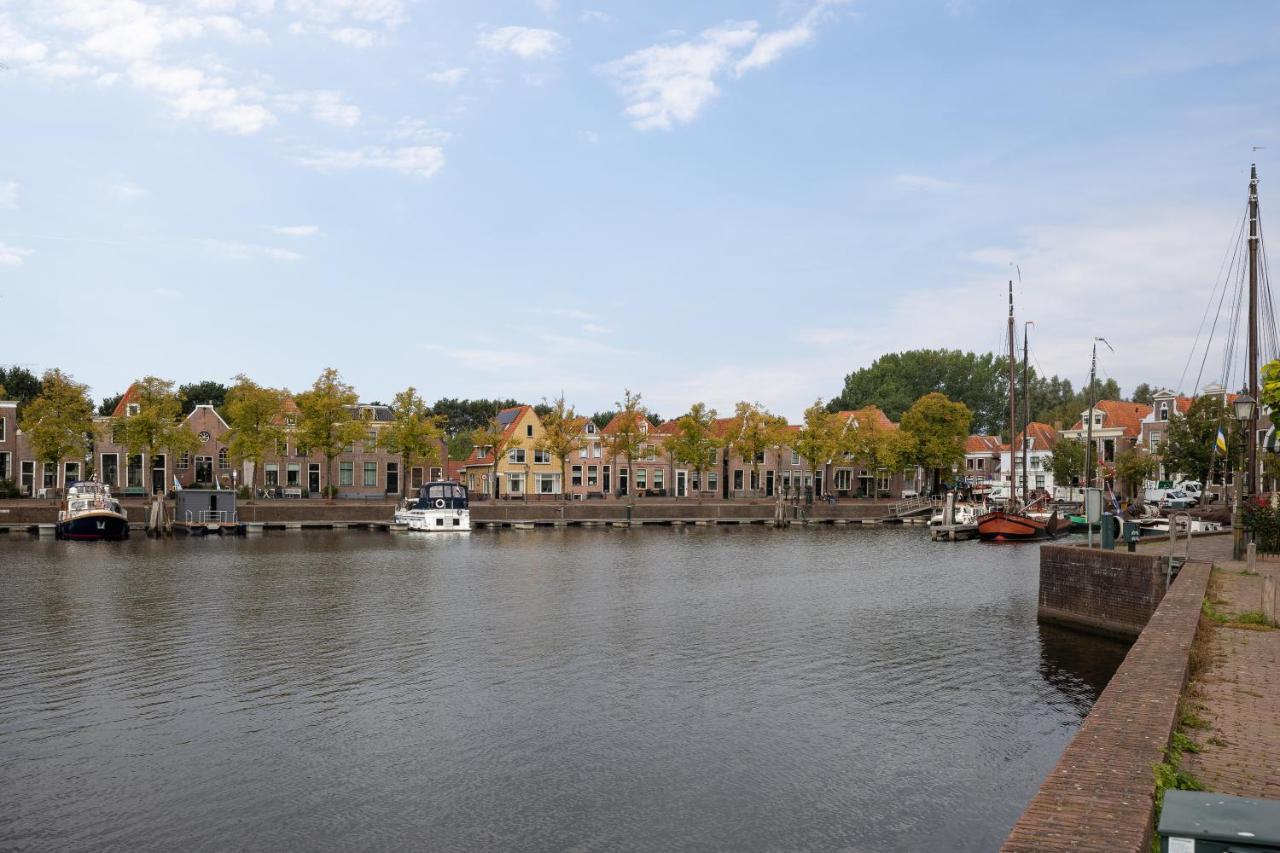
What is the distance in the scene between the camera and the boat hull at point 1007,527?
2368 inches

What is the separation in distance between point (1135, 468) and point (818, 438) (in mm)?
26591

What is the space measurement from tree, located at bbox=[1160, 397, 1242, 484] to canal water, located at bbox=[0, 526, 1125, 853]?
45874mm

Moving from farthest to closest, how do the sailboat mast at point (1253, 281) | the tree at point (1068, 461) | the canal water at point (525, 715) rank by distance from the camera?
the tree at point (1068, 461)
the sailboat mast at point (1253, 281)
the canal water at point (525, 715)

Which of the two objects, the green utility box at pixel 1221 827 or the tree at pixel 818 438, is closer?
the green utility box at pixel 1221 827

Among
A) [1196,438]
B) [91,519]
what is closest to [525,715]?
[91,519]

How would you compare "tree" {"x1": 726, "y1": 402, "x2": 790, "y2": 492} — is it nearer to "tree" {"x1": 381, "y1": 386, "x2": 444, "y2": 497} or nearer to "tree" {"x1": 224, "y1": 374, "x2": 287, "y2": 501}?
"tree" {"x1": 381, "y1": 386, "x2": 444, "y2": 497}

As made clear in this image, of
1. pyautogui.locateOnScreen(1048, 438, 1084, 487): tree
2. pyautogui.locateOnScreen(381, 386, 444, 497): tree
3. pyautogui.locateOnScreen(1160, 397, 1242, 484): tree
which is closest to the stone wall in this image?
pyautogui.locateOnScreen(1160, 397, 1242, 484): tree

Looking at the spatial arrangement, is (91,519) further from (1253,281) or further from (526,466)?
(1253,281)

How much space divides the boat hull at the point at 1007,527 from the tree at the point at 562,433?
35.5 metres

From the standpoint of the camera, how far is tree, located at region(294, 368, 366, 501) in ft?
232

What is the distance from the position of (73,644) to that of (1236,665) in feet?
79.6

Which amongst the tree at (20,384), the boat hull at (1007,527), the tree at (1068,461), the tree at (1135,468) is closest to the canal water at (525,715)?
the boat hull at (1007,527)

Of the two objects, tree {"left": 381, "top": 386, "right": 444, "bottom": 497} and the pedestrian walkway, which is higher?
tree {"left": 381, "top": 386, "right": 444, "bottom": 497}

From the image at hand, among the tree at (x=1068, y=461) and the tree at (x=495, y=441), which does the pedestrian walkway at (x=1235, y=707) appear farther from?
the tree at (x=1068, y=461)
